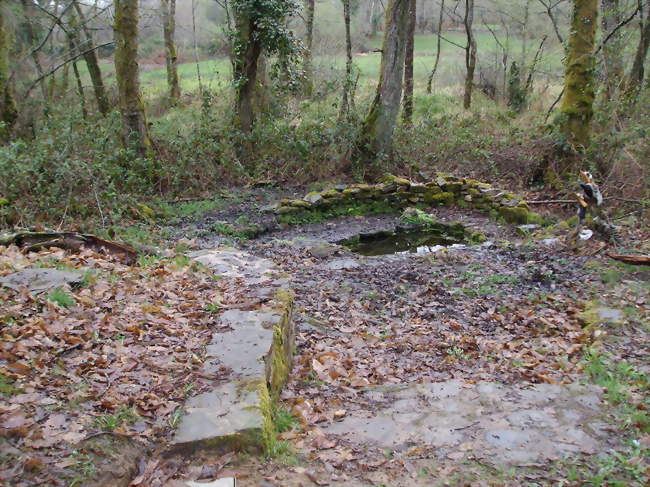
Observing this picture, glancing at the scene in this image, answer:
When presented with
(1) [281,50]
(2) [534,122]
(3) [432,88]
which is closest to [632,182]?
(2) [534,122]

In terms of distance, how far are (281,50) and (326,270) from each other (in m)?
7.62

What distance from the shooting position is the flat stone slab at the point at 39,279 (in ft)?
15.1

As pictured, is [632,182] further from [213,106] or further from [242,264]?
[213,106]

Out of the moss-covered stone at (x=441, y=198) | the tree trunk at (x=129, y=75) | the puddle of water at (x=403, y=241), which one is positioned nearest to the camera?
the puddle of water at (x=403, y=241)

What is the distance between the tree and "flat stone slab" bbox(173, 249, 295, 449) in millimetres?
8143

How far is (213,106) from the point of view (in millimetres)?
14508

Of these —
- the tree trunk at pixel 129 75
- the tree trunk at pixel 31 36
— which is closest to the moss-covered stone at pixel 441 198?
the tree trunk at pixel 129 75

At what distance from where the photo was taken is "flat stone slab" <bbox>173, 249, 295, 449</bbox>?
3180mm

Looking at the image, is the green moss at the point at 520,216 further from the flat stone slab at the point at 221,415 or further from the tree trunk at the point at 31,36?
the tree trunk at the point at 31,36

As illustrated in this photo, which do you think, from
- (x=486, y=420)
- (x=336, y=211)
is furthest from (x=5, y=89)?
(x=486, y=420)

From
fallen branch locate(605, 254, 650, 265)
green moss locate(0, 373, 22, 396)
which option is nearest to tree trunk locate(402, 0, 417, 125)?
fallen branch locate(605, 254, 650, 265)

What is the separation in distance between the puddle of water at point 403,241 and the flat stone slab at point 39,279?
18.3 ft

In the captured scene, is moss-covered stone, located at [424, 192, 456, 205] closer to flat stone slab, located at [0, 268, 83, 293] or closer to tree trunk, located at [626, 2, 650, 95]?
tree trunk, located at [626, 2, 650, 95]

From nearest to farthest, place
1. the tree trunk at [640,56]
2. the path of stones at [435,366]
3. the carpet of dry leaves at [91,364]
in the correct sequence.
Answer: the carpet of dry leaves at [91,364]
the path of stones at [435,366]
the tree trunk at [640,56]
